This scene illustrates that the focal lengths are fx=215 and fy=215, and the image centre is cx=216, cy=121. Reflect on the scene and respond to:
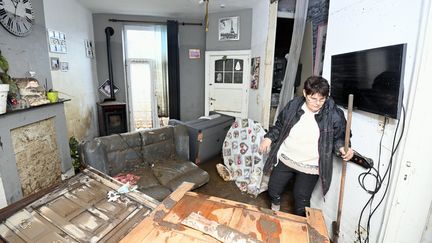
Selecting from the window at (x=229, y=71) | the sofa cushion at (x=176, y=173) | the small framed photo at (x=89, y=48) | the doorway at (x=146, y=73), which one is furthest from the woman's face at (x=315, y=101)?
the small framed photo at (x=89, y=48)

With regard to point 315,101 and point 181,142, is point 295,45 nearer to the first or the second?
point 315,101

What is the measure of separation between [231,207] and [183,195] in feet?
0.99

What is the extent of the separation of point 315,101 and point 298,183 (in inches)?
29.1

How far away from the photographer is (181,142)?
294 centimetres

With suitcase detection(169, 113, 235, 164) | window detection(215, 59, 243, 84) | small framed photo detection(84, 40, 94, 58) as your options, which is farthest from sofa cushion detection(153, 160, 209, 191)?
small framed photo detection(84, 40, 94, 58)

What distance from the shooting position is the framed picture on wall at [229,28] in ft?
14.2

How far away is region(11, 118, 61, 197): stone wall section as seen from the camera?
2.15m

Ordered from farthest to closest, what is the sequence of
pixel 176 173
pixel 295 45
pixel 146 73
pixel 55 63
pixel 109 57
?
pixel 146 73
pixel 109 57
pixel 55 63
pixel 295 45
pixel 176 173

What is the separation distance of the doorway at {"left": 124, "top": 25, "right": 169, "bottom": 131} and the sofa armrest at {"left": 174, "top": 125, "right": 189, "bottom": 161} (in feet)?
8.00

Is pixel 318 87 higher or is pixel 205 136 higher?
pixel 318 87

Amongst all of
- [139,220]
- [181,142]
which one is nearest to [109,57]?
[181,142]

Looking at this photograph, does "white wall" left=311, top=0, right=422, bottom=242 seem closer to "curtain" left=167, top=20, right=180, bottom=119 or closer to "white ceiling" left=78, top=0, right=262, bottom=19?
"white ceiling" left=78, top=0, right=262, bottom=19

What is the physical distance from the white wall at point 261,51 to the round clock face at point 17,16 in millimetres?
3108

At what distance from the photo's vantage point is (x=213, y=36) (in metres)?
4.63
